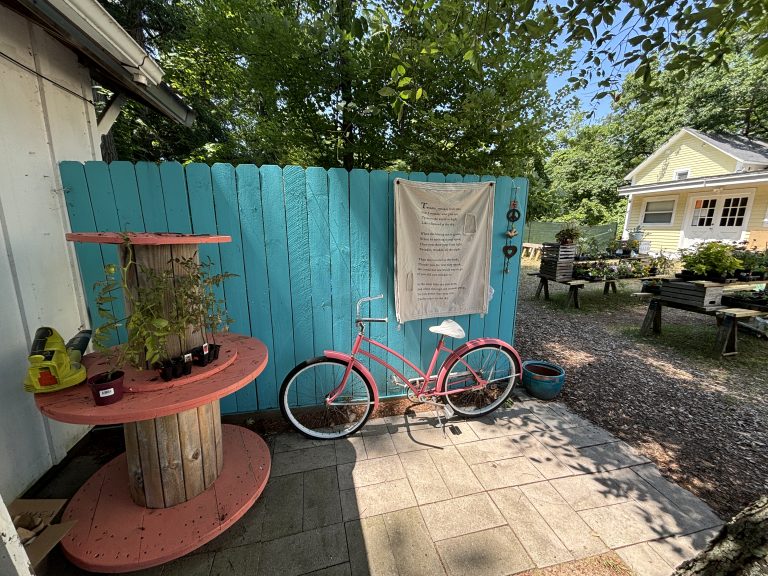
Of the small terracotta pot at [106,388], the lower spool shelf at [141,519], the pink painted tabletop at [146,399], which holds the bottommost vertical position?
the lower spool shelf at [141,519]

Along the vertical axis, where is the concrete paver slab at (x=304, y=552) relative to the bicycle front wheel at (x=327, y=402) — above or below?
below

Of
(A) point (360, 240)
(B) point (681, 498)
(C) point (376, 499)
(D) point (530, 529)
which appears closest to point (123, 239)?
(A) point (360, 240)

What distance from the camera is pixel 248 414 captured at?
2721 millimetres

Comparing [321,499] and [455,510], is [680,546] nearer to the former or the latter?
[455,510]

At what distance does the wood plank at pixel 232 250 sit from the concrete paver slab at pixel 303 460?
2.11ft

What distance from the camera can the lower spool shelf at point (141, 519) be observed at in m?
1.49

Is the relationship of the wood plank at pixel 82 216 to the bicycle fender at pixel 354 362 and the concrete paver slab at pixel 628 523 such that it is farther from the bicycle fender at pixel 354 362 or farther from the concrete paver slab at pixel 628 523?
the concrete paver slab at pixel 628 523

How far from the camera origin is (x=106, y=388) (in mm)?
1348

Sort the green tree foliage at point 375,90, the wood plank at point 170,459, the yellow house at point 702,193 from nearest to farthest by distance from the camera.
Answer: the wood plank at point 170,459 → the green tree foliage at point 375,90 → the yellow house at point 702,193

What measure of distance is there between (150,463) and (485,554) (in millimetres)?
1872

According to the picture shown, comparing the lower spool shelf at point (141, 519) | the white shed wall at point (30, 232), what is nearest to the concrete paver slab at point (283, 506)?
the lower spool shelf at point (141, 519)

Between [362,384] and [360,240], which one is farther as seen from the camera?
[362,384]

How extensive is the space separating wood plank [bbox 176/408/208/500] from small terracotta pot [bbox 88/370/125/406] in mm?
372

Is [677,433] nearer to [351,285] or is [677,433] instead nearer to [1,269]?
[351,285]
